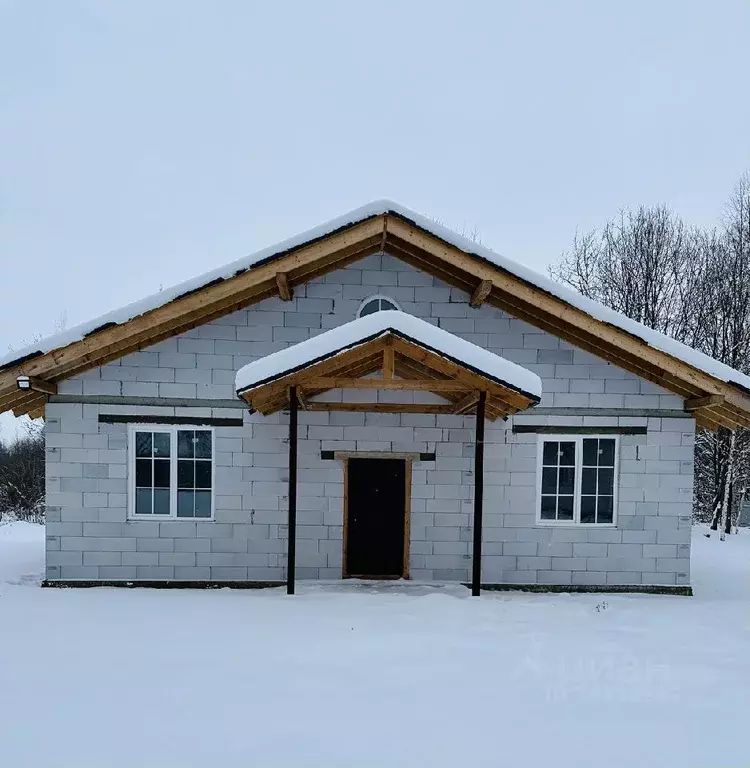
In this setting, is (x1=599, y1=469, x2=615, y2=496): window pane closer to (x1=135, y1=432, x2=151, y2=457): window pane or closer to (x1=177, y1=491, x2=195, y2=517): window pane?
(x1=177, y1=491, x2=195, y2=517): window pane

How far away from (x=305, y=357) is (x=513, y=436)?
3626mm

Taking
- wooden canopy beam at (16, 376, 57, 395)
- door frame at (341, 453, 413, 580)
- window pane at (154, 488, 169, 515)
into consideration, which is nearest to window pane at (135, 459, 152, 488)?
window pane at (154, 488, 169, 515)

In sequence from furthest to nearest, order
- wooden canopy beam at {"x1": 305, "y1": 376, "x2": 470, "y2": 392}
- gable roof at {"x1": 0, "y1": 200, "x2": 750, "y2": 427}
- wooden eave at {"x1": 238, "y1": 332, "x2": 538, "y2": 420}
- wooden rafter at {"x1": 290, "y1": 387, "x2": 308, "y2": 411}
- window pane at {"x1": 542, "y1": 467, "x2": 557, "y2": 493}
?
window pane at {"x1": 542, "y1": 467, "x2": 557, "y2": 493}
gable roof at {"x1": 0, "y1": 200, "x2": 750, "y2": 427}
wooden rafter at {"x1": 290, "y1": 387, "x2": 308, "y2": 411}
wooden canopy beam at {"x1": 305, "y1": 376, "x2": 470, "y2": 392}
wooden eave at {"x1": 238, "y1": 332, "x2": 538, "y2": 420}

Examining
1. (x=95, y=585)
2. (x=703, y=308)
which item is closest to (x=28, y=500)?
(x=95, y=585)

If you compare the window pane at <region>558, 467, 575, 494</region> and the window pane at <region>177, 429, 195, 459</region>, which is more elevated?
the window pane at <region>177, 429, 195, 459</region>

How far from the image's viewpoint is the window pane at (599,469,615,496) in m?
8.08

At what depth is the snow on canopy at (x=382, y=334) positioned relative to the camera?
231 inches

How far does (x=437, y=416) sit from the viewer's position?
25.9 ft

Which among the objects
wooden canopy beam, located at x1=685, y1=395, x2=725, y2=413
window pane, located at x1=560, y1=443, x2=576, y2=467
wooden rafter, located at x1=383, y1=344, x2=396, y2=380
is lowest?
window pane, located at x1=560, y1=443, x2=576, y2=467

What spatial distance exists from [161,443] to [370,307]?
369cm

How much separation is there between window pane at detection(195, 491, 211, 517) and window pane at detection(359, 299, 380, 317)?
352 centimetres

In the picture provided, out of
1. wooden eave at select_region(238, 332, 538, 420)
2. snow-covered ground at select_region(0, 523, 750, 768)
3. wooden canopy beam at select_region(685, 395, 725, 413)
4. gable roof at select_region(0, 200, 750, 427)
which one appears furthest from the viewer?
wooden canopy beam at select_region(685, 395, 725, 413)

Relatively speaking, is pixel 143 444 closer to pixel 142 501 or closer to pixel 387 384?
pixel 142 501

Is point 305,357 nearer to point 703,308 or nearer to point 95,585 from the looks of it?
point 95,585
